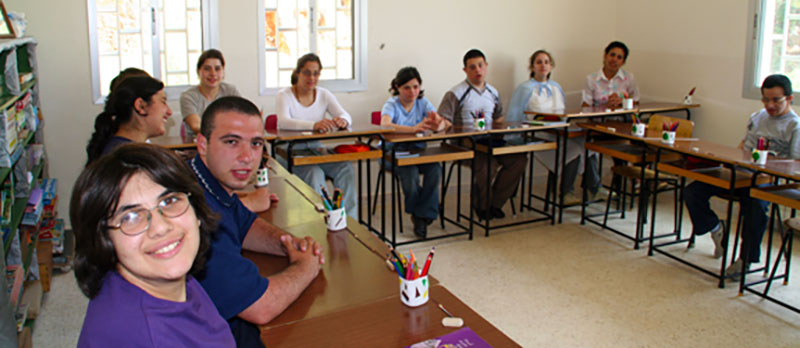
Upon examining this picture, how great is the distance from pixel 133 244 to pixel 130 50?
4.09m

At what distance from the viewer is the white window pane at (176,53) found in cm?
486

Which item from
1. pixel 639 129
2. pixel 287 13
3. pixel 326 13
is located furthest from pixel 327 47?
pixel 639 129

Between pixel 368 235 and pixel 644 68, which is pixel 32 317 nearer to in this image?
pixel 368 235

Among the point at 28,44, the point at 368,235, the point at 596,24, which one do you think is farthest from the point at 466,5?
the point at 368,235

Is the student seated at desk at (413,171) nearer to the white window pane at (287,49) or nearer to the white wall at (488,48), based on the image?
the white wall at (488,48)

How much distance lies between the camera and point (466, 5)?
227 inches

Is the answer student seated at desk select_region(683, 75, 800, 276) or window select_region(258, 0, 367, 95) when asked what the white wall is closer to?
window select_region(258, 0, 367, 95)

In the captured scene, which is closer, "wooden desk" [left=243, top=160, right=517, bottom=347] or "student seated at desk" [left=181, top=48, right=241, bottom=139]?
"wooden desk" [left=243, top=160, right=517, bottom=347]

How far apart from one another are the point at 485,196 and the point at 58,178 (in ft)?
10.5

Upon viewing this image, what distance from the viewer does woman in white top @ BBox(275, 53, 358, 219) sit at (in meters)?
4.37

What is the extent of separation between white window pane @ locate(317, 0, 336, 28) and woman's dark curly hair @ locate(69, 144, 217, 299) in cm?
429

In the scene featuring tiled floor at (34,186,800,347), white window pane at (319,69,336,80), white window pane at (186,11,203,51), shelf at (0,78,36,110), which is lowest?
tiled floor at (34,186,800,347)

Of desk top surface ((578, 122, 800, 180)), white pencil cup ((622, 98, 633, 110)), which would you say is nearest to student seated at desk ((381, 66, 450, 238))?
desk top surface ((578, 122, 800, 180))

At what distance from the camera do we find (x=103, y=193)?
1069 millimetres
